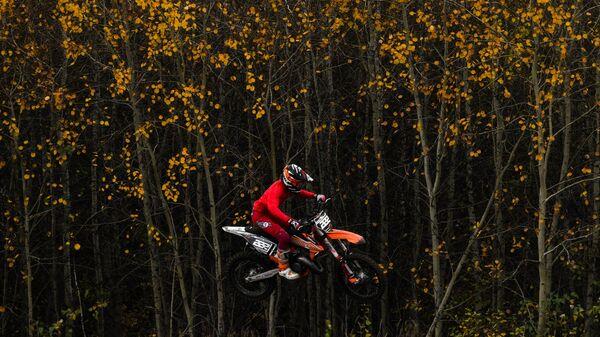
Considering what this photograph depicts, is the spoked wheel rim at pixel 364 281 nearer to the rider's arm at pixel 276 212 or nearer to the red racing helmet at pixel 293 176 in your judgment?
the rider's arm at pixel 276 212

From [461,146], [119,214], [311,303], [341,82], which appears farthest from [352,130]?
[119,214]

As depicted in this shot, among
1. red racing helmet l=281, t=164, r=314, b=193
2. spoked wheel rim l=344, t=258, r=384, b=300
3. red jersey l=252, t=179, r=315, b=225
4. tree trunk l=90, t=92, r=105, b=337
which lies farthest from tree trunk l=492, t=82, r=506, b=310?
tree trunk l=90, t=92, r=105, b=337

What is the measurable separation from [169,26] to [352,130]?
25.3 ft

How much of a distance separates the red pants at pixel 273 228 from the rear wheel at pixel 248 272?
512mm

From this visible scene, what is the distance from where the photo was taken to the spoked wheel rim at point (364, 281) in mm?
12250

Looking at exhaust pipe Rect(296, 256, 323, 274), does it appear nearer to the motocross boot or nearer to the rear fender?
the motocross boot

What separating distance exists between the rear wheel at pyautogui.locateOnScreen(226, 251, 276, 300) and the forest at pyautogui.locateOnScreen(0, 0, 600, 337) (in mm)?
5274

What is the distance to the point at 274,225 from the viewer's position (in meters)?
12.7

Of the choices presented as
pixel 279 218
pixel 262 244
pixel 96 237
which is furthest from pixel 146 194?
pixel 279 218

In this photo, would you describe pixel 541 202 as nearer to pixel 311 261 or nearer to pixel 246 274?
pixel 311 261

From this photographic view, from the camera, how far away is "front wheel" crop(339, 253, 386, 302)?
1223cm

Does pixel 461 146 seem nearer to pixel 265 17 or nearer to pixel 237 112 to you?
pixel 237 112

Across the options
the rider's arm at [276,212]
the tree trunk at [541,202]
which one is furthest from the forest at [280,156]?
the rider's arm at [276,212]

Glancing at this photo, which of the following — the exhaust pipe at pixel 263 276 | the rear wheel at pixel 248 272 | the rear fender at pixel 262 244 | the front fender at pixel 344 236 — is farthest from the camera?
the rear wheel at pixel 248 272
